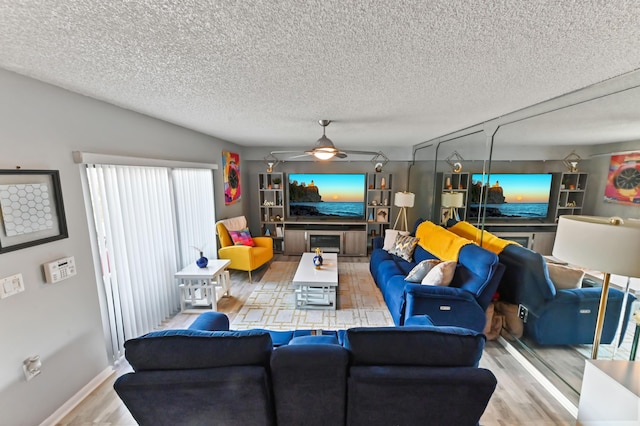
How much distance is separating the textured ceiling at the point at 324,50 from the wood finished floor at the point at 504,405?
6.50 feet

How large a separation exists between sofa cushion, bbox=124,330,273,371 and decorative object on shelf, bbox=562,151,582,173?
263cm

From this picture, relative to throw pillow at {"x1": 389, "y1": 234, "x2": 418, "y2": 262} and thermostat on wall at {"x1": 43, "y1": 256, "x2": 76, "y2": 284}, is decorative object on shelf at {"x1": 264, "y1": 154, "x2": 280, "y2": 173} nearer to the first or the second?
throw pillow at {"x1": 389, "y1": 234, "x2": 418, "y2": 262}

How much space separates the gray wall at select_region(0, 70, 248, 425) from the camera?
147cm

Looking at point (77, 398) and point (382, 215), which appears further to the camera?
point (382, 215)

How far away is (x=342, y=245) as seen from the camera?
521cm

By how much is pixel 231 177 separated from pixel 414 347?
14.3 feet

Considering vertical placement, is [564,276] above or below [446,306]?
above

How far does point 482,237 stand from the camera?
2.91 metres

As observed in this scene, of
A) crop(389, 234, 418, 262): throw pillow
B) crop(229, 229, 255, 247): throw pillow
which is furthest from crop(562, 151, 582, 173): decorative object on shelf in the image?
crop(229, 229, 255, 247): throw pillow

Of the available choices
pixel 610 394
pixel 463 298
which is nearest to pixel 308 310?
pixel 463 298

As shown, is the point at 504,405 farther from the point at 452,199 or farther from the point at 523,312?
the point at 452,199

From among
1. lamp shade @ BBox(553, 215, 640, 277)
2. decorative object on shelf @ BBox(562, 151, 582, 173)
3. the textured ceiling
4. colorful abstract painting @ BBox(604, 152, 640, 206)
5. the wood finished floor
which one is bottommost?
the wood finished floor

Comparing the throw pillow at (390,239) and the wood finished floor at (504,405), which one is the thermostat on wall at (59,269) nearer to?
the wood finished floor at (504,405)

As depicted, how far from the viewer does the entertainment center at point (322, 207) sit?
530 centimetres
